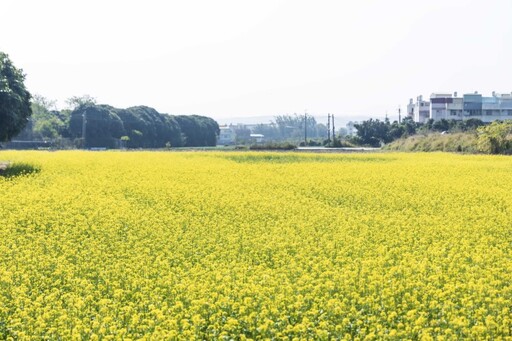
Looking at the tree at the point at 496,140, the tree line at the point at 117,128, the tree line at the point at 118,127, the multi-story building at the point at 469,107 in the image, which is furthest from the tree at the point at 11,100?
the multi-story building at the point at 469,107

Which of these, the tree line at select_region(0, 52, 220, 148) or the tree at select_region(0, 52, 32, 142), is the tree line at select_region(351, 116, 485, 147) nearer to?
the tree line at select_region(0, 52, 220, 148)

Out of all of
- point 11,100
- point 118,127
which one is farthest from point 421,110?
point 11,100

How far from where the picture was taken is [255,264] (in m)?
10.4

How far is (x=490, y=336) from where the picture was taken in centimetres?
702

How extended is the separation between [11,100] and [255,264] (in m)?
22.8

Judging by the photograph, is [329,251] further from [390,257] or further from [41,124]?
[41,124]

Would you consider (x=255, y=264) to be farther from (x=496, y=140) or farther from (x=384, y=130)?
(x=384, y=130)

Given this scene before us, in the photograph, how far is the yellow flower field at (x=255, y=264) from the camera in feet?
24.2

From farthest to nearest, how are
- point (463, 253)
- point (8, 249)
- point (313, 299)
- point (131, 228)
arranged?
point (131, 228)
point (8, 249)
point (463, 253)
point (313, 299)

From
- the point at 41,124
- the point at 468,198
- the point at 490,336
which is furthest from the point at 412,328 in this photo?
the point at 41,124

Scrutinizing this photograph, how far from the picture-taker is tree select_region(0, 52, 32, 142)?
2995cm

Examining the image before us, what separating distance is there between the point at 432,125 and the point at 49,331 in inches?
3419

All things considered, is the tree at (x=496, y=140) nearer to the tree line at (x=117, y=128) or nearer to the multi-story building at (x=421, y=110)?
the tree line at (x=117, y=128)

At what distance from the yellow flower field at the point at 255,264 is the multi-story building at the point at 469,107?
11945 cm
